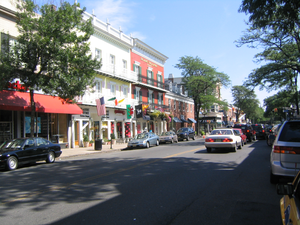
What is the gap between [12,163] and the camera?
12.0 m

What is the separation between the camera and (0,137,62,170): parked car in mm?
11852

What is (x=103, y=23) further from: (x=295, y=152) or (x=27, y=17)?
(x=295, y=152)

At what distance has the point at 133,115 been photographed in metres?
33.5

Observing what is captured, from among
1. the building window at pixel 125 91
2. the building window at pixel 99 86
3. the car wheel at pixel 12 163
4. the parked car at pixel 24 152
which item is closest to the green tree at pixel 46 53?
the parked car at pixel 24 152

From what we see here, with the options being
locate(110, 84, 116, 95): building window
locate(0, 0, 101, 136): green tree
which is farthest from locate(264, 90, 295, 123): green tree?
locate(0, 0, 101, 136): green tree

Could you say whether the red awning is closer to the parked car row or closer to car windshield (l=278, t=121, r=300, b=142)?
the parked car row

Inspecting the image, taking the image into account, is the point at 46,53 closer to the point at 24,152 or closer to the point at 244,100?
the point at 24,152

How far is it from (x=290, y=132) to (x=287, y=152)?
0.59m

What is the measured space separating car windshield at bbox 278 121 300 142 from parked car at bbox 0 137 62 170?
36.4ft

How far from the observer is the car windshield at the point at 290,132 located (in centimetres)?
662

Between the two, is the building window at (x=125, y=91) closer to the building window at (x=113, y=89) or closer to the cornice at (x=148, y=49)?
the building window at (x=113, y=89)

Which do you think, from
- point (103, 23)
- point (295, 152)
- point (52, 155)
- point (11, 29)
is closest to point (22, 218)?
point (295, 152)

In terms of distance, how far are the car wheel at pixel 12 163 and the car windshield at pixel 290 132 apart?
11.1m

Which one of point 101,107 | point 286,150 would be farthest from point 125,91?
point 286,150
